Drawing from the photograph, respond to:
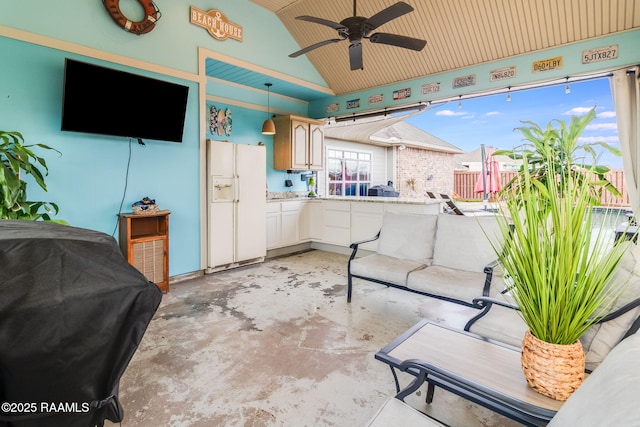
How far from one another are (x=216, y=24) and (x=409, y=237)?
3.78 meters

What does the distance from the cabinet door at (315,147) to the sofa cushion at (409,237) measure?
3171mm

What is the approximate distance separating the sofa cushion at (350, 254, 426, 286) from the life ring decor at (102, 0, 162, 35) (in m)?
3.52

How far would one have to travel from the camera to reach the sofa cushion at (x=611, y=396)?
2.04 feet

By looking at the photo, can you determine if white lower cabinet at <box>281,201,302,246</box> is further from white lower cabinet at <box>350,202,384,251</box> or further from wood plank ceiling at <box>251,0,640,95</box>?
wood plank ceiling at <box>251,0,640,95</box>

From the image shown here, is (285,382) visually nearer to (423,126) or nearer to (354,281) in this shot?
(354,281)

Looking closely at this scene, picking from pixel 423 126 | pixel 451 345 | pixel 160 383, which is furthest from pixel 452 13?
pixel 423 126

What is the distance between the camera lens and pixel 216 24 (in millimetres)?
4547

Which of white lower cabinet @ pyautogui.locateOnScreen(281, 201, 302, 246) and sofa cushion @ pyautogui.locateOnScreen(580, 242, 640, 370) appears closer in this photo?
sofa cushion @ pyautogui.locateOnScreen(580, 242, 640, 370)

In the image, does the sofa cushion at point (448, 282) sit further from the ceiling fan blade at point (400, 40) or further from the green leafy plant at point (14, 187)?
Result: the green leafy plant at point (14, 187)

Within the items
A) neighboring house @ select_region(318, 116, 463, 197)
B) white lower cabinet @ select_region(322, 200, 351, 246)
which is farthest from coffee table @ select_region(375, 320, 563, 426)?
neighboring house @ select_region(318, 116, 463, 197)

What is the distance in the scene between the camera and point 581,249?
1114 millimetres

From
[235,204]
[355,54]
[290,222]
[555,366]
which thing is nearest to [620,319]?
[555,366]

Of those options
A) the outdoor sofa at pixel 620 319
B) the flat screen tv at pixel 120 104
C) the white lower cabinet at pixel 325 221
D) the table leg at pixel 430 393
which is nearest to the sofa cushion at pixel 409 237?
the white lower cabinet at pixel 325 221

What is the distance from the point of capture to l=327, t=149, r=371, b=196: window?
29.0 feet
